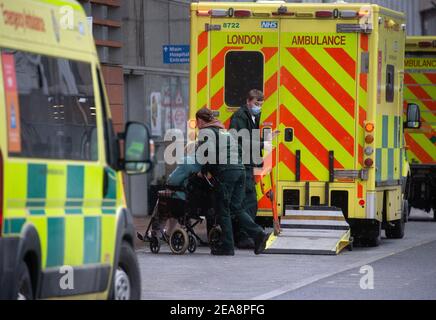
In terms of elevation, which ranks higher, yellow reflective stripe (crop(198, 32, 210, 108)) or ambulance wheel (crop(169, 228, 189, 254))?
yellow reflective stripe (crop(198, 32, 210, 108))

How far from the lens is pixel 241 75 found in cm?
1792

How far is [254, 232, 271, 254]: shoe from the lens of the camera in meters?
16.7

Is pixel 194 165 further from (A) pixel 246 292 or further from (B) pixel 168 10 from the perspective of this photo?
(B) pixel 168 10

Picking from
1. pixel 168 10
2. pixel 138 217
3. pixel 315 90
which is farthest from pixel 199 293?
pixel 168 10

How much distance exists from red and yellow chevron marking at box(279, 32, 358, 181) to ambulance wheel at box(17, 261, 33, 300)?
965 cm

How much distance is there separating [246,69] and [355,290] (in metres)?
5.76

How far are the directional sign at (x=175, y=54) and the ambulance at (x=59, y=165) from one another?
13.2 m

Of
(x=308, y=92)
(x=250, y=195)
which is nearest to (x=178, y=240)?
(x=250, y=195)

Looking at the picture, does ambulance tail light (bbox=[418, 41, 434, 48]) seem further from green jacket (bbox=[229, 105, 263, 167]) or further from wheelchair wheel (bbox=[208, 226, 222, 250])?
wheelchair wheel (bbox=[208, 226, 222, 250])

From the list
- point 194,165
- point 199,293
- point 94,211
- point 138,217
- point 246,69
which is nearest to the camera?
point 94,211

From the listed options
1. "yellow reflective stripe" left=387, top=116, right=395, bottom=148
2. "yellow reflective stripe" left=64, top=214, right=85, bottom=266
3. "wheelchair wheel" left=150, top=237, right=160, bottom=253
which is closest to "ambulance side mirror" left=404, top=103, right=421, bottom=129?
"yellow reflective stripe" left=387, top=116, right=395, bottom=148

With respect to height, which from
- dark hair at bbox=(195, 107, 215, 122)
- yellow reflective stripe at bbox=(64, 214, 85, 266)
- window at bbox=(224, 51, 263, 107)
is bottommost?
yellow reflective stripe at bbox=(64, 214, 85, 266)

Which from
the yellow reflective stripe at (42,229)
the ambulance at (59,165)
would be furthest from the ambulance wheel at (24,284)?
the yellow reflective stripe at (42,229)

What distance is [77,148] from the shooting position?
9.26m
